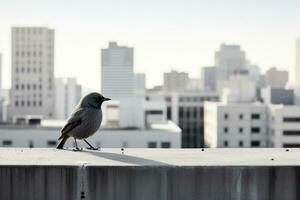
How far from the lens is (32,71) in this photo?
149125 mm

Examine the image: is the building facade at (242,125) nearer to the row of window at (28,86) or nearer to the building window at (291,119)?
the building window at (291,119)

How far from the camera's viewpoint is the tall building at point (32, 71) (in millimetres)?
144625

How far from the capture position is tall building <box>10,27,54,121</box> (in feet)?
474

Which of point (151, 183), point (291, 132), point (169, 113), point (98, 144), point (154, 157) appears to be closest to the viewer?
point (151, 183)

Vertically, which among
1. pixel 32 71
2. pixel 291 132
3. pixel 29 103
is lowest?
pixel 291 132

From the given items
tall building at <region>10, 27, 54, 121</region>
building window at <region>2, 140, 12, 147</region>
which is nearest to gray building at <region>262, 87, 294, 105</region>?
building window at <region>2, 140, 12, 147</region>

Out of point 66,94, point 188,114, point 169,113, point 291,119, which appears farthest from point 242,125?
point 66,94

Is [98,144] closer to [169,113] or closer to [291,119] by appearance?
[291,119]

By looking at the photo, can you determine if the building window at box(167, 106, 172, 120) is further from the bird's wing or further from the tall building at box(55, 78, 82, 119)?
the bird's wing

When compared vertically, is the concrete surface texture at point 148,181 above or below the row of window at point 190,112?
above

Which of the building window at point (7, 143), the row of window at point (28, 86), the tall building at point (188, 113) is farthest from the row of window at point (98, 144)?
the row of window at point (28, 86)

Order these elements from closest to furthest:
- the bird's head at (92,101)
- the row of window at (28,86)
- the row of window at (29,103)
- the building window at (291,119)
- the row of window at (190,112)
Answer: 1. the bird's head at (92,101)
2. the building window at (291,119)
3. the row of window at (190,112)
4. the row of window at (29,103)
5. the row of window at (28,86)

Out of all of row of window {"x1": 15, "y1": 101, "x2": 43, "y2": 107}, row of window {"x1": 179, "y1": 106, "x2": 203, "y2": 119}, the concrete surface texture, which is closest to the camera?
the concrete surface texture

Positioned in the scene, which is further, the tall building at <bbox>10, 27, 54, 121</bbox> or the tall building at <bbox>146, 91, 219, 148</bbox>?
the tall building at <bbox>10, 27, 54, 121</bbox>
